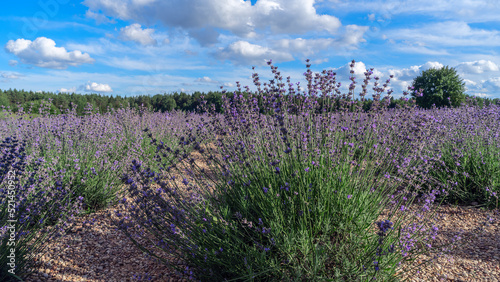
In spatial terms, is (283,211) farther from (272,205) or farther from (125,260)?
(125,260)

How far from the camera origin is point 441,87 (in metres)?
17.3

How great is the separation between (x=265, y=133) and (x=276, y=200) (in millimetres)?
1133

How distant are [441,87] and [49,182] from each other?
20062 millimetres

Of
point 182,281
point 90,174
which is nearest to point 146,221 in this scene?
point 182,281

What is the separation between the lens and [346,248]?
95.3 inches

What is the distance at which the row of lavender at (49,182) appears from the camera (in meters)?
2.75

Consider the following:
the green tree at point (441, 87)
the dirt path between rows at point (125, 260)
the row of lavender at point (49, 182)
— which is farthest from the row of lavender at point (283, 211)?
the green tree at point (441, 87)

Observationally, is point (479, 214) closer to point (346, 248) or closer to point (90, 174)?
point (346, 248)

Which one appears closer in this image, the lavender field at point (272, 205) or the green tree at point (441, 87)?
the lavender field at point (272, 205)

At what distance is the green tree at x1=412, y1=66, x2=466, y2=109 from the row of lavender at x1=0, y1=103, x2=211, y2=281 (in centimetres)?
1666

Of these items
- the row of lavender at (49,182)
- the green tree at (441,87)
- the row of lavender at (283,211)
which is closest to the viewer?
the row of lavender at (283,211)

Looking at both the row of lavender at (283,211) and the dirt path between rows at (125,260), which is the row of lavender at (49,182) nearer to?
the dirt path between rows at (125,260)

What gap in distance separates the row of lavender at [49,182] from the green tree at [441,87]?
1666 centimetres

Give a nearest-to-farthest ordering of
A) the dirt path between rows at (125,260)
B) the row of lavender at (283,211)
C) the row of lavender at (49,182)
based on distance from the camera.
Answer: the row of lavender at (283,211), the row of lavender at (49,182), the dirt path between rows at (125,260)
